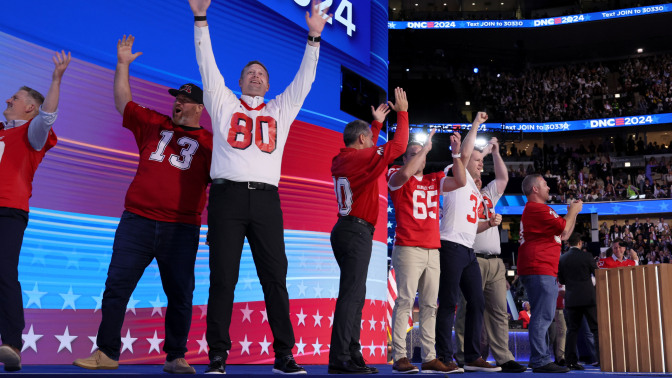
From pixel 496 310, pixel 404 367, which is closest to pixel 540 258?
pixel 496 310

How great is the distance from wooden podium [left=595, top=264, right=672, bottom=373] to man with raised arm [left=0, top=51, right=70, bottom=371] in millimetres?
4519

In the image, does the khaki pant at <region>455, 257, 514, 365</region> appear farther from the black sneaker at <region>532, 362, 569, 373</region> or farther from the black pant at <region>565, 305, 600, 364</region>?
the black pant at <region>565, 305, 600, 364</region>

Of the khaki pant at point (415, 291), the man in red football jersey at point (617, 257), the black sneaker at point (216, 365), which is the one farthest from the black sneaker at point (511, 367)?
the man in red football jersey at point (617, 257)

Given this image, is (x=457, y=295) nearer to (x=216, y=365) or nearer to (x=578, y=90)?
(x=216, y=365)

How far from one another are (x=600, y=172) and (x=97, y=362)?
1175 inches

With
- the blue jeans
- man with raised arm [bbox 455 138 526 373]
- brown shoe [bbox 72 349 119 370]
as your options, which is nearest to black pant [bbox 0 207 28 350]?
brown shoe [bbox 72 349 119 370]

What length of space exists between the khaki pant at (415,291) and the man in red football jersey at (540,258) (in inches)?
49.7

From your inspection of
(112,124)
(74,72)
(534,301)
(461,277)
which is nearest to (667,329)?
(534,301)

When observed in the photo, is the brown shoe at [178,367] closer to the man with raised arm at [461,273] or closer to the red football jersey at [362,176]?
the red football jersey at [362,176]

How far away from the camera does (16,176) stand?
382 cm

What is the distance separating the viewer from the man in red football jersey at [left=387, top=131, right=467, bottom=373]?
15.5 feet

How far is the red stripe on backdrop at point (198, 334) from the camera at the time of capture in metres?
4.46

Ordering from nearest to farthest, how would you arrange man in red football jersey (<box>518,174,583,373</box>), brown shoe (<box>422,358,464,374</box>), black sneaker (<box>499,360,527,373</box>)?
brown shoe (<box>422,358,464,374</box>), black sneaker (<box>499,360,527,373</box>), man in red football jersey (<box>518,174,583,373</box>)

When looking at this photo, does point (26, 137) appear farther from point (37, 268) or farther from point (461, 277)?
point (461, 277)
